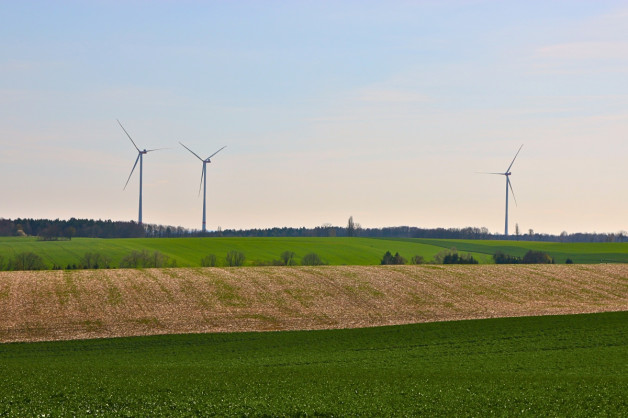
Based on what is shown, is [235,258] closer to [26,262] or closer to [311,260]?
[311,260]

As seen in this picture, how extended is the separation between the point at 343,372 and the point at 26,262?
70.1 metres

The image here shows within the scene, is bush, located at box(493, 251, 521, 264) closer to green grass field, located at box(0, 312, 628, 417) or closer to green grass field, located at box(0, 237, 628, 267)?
green grass field, located at box(0, 237, 628, 267)

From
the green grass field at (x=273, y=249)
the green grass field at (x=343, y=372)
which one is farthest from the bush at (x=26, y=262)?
the green grass field at (x=343, y=372)

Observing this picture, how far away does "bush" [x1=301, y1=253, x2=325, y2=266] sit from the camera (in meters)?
99.2

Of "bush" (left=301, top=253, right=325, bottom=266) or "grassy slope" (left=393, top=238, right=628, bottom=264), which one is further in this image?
"grassy slope" (left=393, top=238, right=628, bottom=264)

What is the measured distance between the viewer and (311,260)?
100375 mm

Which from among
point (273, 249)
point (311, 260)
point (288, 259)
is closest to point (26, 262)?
point (288, 259)

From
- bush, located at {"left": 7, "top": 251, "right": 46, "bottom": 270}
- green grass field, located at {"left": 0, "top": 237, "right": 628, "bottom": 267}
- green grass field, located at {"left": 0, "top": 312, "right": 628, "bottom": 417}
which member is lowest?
green grass field, located at {"left": 0, "top": 312, "right": 628, "bottom": 417}

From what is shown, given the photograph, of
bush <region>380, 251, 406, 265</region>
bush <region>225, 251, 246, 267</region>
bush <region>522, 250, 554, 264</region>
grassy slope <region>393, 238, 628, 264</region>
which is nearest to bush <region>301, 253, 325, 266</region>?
bush <region>225, 251, 246, 267</region>

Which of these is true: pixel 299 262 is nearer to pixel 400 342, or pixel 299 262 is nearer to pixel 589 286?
pixel 589 286

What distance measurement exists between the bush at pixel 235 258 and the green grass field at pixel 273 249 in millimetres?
1167

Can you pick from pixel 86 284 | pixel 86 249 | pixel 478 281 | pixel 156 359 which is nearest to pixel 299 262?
pixel 86 249

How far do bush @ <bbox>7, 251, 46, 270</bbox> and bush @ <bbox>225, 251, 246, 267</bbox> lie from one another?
Result: 76.3 ft

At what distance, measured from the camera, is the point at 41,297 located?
171ft
